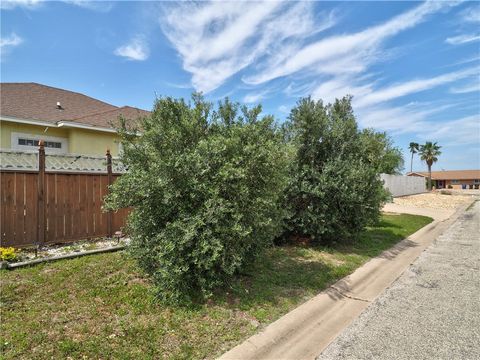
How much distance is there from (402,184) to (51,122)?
31.5 meters

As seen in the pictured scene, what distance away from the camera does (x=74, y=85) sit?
484 inches

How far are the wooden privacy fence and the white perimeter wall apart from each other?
23.4 meters

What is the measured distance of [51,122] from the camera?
9703 millimetres

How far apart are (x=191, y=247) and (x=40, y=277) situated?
2.40m

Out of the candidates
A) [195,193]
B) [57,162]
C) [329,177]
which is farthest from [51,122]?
[329,177]

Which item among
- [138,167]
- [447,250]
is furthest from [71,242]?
[447,250]

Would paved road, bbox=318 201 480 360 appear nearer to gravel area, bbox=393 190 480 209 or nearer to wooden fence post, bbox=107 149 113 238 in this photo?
wooden fence post, bbox=107 149 113 238

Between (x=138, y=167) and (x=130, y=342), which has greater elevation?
(x=138, y=167)

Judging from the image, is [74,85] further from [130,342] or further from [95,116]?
[130,342]

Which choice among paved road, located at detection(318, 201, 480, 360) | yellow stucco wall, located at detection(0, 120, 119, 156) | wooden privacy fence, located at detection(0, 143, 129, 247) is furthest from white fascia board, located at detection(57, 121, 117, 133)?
paved road, located at detection(318, 201, 480, 360)

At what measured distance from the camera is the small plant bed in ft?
17.0

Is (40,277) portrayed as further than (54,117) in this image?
No

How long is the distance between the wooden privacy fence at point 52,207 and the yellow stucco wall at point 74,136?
291 centimetres

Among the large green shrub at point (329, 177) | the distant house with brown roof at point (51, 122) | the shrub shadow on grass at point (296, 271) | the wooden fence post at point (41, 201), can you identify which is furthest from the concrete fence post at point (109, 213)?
the large green shrub at point (329, 177)
